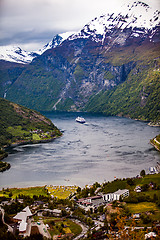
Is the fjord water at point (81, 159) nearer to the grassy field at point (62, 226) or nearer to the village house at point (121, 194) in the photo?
the village house at point (121, 194)

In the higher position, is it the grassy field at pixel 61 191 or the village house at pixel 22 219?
the village house at pixel 22 219

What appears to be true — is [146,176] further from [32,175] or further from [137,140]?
[137,140]

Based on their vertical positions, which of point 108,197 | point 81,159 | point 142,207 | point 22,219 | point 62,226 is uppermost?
point 22,219

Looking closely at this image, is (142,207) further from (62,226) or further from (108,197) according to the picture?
(62,226)

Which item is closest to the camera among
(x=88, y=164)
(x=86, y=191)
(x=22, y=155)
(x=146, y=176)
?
(x=86, y=191)

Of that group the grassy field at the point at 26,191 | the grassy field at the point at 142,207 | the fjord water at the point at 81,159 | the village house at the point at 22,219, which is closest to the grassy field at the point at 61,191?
the grassy field at the point at 26,191

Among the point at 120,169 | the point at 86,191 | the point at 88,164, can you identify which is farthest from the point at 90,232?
the point at 88,164

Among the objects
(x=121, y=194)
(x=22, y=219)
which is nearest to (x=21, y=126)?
(x=121, y=194)
